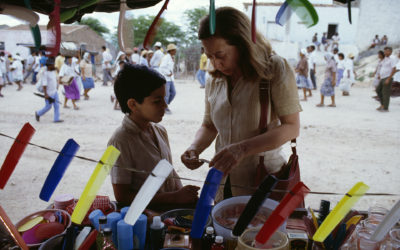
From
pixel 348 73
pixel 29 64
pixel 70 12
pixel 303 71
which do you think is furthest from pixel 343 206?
pixel 29 64

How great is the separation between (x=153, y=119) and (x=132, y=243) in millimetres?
757

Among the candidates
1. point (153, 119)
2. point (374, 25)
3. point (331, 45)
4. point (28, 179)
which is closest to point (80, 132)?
point (28, 179)

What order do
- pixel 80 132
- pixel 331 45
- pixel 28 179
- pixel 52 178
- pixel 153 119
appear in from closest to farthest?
pixel 52 178 → pixel 153 119 → pixel 28 179 → pixel 80 132 → pixel 331 45

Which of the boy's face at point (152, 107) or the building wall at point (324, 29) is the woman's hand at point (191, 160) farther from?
the building wall at point (324, 29)

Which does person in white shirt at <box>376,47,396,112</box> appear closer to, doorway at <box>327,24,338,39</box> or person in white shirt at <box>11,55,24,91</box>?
person in white shirt at <box>11,55,24,91</box>

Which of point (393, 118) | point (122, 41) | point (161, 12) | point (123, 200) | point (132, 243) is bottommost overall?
point (393, 118)

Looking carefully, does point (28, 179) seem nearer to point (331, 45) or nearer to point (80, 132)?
point (80, 132)

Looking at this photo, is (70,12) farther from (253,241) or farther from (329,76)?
(329,76)

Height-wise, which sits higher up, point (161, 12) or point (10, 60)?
point (161, 12)

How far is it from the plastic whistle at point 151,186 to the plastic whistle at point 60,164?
250 mm

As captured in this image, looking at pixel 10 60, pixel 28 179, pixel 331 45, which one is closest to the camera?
pixel 28 179

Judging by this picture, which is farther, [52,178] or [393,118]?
[393,118]

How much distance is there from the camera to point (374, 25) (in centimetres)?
2312

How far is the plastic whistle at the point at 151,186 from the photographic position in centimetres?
80
